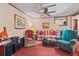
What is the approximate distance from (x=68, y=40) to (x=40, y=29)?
596 mm

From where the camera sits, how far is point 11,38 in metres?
2.63

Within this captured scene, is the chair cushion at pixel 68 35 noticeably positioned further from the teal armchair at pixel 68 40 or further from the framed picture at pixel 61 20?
the framed picture at pixel 61 20

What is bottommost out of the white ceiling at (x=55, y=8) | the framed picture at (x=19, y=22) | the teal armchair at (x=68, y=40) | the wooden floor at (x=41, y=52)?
the wooden floor at (x=41, y=52)

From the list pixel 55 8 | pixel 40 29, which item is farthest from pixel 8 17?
pixel 55 8

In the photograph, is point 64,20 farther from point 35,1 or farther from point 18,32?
point 18,32

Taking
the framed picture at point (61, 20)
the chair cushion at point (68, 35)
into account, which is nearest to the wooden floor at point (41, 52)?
the chair cushion at point (68, 35)

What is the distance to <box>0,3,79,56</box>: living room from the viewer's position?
2.60 meters

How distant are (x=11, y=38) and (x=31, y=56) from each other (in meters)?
0.53

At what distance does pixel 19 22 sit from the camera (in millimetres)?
2697

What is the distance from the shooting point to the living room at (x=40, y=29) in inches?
102

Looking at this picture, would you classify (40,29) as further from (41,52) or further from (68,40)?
(68,40)

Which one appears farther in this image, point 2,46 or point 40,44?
point 40,44

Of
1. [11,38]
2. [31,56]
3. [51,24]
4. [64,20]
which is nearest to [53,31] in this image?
[51,24]

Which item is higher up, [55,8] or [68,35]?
[55,8]
